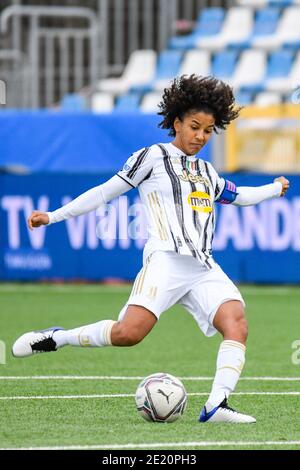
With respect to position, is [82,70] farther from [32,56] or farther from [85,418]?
[85,418]

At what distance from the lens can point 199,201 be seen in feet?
24.1

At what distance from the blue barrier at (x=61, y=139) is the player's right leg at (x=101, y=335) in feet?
39.2

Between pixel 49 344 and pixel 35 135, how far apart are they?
12298 millimetres

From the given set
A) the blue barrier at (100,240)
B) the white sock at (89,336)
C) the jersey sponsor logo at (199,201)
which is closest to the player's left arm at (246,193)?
the jersey sponsor logo at (199,201)

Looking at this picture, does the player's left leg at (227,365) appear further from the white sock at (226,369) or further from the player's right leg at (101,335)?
the player's right leg at (101,335)

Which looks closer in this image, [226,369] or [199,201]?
[226,369]

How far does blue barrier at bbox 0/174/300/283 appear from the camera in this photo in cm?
1773

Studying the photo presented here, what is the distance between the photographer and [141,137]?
19.2m

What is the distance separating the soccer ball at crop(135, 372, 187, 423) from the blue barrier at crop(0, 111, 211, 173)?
12.2 m

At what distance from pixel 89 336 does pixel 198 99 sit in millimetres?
1484

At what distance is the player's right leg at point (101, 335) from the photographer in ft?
23.4

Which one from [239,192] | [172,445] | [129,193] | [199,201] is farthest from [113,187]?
[129,193]

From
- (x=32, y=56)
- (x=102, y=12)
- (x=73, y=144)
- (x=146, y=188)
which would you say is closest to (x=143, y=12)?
(x=102, y=12)

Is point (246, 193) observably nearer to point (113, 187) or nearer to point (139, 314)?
point (113, 187)
